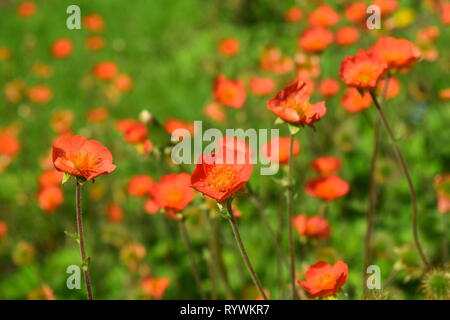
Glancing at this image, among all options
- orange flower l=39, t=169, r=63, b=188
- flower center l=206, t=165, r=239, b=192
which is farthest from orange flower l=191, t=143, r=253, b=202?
orange flower l=39, t=169, r=63, b=188

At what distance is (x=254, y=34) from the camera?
6164 millimetres

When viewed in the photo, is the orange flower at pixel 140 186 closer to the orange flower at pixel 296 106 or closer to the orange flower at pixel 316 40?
the orange flower at pixel 316 40

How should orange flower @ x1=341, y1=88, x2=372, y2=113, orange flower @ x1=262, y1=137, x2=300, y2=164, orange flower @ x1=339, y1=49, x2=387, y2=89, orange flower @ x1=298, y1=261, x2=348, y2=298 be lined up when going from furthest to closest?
orange flower @ x1=341, y1=88, x2=372, y2=113 < orange flower @ x1=262, y1=137, x2=300, y2=164 < orange flower @ x1=339, y1=49, x2=387, y2=89 < orange flower @ x1=298, y1=261, x2=348, y2=298

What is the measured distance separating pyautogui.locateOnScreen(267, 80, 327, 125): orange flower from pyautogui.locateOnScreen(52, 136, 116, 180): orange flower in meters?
0.58

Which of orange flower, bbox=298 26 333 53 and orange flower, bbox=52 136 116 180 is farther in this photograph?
orange flower, bbox=298 26 333 53

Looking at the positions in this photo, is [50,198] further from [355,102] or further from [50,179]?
[355,102]

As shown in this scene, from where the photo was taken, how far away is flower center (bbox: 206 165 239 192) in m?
1.59

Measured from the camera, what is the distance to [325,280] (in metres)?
1.72

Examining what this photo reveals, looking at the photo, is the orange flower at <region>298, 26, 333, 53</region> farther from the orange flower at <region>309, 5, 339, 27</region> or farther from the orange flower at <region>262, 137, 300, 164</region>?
the orange flower at <region>262, 137, 300, 164</region>

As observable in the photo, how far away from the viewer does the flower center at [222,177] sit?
1589 mm

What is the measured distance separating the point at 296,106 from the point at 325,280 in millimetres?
596

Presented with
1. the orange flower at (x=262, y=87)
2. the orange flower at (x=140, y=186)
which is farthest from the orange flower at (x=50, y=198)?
the orange flower at (x=262, y=87)
